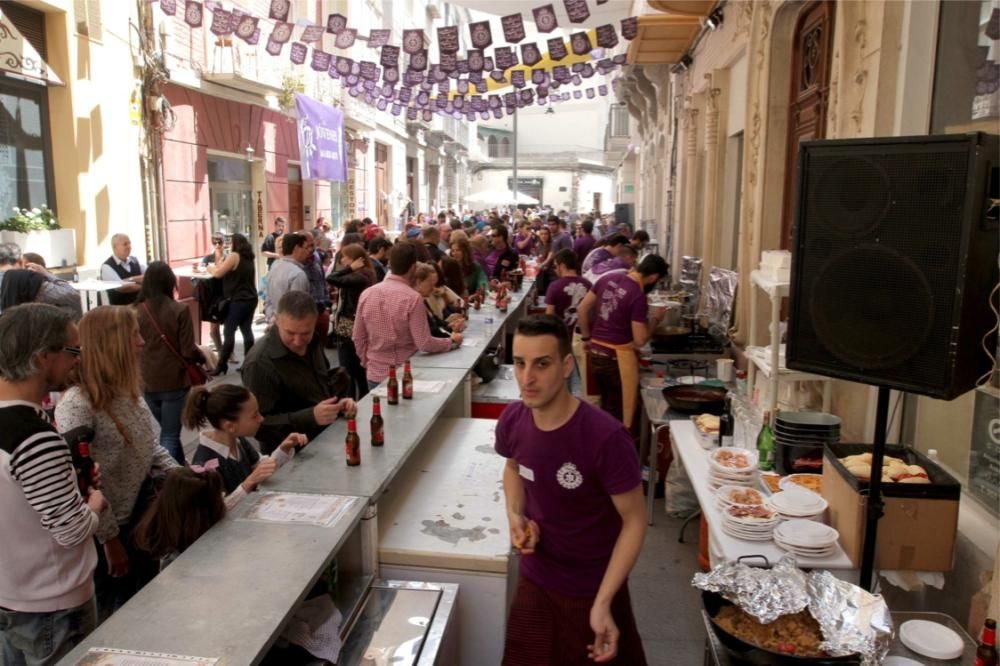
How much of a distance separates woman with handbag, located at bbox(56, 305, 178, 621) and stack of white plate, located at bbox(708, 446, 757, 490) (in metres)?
2.66

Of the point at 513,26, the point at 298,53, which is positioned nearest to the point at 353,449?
the point at 513,26

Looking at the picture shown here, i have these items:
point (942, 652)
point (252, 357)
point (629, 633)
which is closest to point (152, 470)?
point (252, 357)

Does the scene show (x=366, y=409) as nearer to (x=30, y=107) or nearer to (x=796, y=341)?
(x=796, y=341)

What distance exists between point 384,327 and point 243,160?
35.1 ft

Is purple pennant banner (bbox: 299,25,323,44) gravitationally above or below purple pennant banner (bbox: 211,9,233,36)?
above

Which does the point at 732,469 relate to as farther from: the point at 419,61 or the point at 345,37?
the point at 419,61

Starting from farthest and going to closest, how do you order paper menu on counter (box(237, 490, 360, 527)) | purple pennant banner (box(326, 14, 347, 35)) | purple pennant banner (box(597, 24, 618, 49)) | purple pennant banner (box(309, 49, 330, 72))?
purple pennant banner (box(309, 49, 330, 72)), purple pennant banner (box(326, 14, 347, 35)), purple pennant banner (box(597, 24, 618, 49)), paper menu on counter (box(237, 490, 360, 527))

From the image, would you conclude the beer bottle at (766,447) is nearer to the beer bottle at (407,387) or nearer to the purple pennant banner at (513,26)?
the beer bottle at (407,387)

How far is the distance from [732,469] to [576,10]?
27.1 feet

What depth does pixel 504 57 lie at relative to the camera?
12594 millimetres

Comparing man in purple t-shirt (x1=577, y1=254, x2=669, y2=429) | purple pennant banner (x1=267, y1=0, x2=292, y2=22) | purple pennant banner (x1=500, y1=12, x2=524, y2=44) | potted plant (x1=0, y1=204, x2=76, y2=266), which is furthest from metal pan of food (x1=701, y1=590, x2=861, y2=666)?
purple pennant banner (x1=267, y1=0, x2=292, y2=22)

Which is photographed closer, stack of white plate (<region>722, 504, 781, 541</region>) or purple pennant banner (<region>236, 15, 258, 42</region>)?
stack of white plate (<region>722, 504, 781, 541</region>)

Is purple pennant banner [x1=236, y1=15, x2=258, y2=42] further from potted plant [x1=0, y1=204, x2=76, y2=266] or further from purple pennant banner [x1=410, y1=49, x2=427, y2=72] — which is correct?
potted plant [x1=0, y1=204, x2=76, y2=266]

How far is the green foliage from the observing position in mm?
8273
